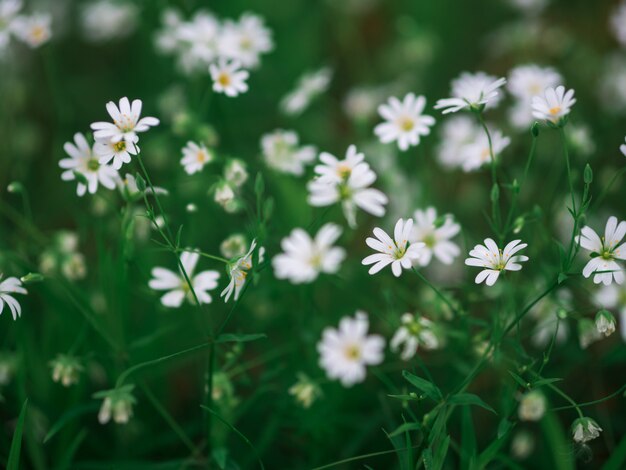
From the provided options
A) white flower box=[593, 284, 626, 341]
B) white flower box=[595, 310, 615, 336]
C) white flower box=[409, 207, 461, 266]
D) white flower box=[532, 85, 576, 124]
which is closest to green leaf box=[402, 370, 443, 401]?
white flower box=[595, 310, 615, 336]

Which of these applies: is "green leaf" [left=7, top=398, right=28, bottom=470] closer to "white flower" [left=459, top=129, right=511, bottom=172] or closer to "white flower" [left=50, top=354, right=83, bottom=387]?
"white flower" [left=50, top=354, right=83, bottom=387]

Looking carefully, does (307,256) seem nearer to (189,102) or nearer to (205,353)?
(205,353)

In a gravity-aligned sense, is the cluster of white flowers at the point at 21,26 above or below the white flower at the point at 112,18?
above

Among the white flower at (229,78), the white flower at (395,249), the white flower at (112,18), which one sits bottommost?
the white flower at (112,18)

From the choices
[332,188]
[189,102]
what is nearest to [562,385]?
[332,188]

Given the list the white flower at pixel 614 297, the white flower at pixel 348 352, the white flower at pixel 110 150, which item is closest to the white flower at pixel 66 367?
the white flower at pixel 110 150

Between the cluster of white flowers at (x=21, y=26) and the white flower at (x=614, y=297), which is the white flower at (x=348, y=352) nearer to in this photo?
the white flower at (x=614, y=297)

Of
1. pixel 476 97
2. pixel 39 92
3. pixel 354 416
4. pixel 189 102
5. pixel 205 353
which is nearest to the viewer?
pixel 476 97

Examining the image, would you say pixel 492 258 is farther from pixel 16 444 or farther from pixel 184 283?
pixel 16 444
